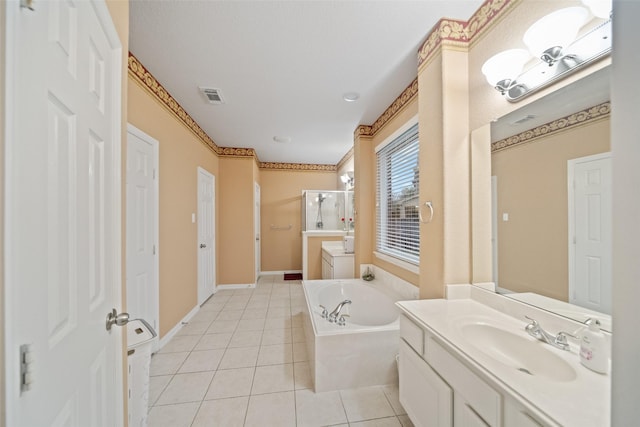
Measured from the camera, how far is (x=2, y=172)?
40 cm

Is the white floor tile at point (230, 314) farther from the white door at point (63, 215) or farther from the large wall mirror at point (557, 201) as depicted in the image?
the large wall mirror at point (557, 201)

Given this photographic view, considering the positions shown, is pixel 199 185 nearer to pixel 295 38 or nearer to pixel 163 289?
pixel 163 289

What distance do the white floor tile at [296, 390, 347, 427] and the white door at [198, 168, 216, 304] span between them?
2190mm

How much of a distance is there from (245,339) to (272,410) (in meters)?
0.96

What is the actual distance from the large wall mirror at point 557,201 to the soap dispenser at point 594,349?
123 mm

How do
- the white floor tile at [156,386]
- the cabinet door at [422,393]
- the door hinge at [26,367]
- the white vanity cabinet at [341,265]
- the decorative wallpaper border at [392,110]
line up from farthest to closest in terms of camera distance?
1. the white vanity cabinet at [341,265]
2. the decorative wallpaper border at [392,110]
3. the white floor tile at [156,386]
4. the cabinet door at [422,393]
5. the door hinge at [26,367]

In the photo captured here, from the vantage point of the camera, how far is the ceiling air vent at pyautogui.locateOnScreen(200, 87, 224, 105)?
2160 millimetres

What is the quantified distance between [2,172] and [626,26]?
1.02m

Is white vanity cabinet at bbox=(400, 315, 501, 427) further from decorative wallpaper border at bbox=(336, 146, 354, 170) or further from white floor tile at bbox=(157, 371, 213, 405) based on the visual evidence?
decorative wallpaper border at bbox=(336, 146, 354, 170)

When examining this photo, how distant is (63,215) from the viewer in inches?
22.6

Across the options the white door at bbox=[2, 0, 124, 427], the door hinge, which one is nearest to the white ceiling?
the white door at bbox=[2, 0, 124, 427]

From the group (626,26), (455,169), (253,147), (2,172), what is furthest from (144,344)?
(253,147)

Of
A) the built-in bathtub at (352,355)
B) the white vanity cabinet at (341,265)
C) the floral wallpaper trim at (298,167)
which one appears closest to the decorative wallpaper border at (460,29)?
the built-in bathtub at (352,355)

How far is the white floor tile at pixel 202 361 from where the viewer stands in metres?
1.88
